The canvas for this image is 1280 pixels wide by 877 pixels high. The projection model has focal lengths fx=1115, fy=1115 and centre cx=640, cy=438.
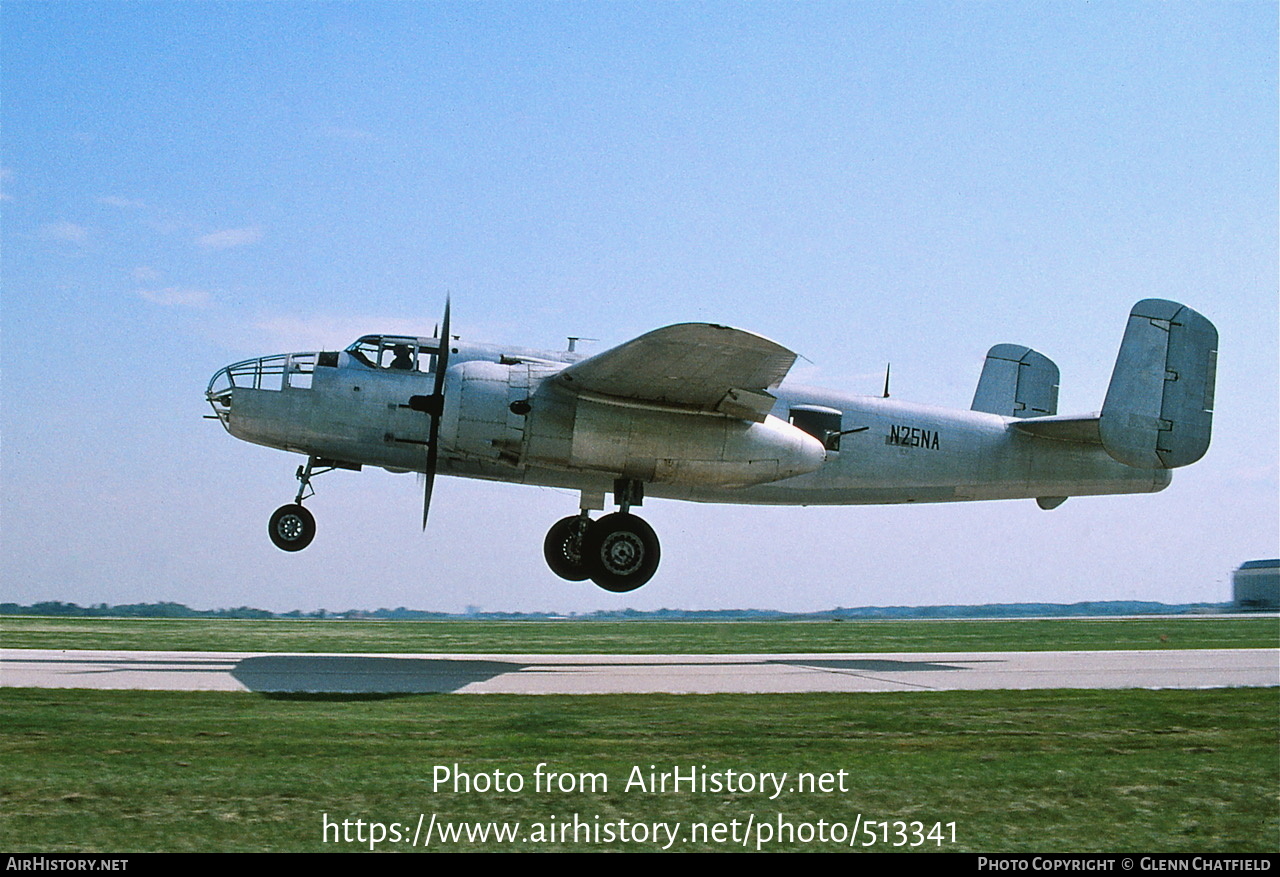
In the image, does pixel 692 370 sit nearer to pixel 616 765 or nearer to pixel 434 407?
pixel 434 407

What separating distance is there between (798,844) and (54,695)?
28.4 feet

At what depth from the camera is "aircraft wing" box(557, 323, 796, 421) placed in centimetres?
1395

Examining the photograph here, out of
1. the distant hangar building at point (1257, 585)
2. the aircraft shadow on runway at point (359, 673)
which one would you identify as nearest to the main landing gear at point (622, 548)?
the aircraft shadow on runway at point (359, 673)

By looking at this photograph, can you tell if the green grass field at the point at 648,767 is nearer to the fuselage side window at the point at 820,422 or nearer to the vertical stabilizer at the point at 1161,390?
the fuselage side window at the point at 820,422

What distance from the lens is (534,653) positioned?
61.7 ft

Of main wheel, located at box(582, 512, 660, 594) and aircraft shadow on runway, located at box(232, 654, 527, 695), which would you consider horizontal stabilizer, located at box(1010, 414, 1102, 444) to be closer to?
main wheel, located at box(582, 512, 660, 594)

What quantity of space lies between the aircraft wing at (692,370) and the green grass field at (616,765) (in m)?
4.40

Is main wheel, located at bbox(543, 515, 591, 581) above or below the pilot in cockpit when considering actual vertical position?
below

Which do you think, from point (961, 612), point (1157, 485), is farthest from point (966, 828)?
point (961, 612)

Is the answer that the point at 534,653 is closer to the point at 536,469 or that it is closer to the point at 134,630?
the point at 536,469

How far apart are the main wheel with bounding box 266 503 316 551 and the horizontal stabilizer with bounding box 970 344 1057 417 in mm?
13485

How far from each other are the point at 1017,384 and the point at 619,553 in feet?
34.3

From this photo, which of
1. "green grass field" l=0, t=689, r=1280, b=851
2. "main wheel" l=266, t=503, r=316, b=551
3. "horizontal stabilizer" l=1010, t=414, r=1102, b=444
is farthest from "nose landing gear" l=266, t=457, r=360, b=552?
"horizontal stabilizer" l=1010, t=414, r=1102, b=444

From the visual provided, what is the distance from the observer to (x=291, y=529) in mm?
17531
